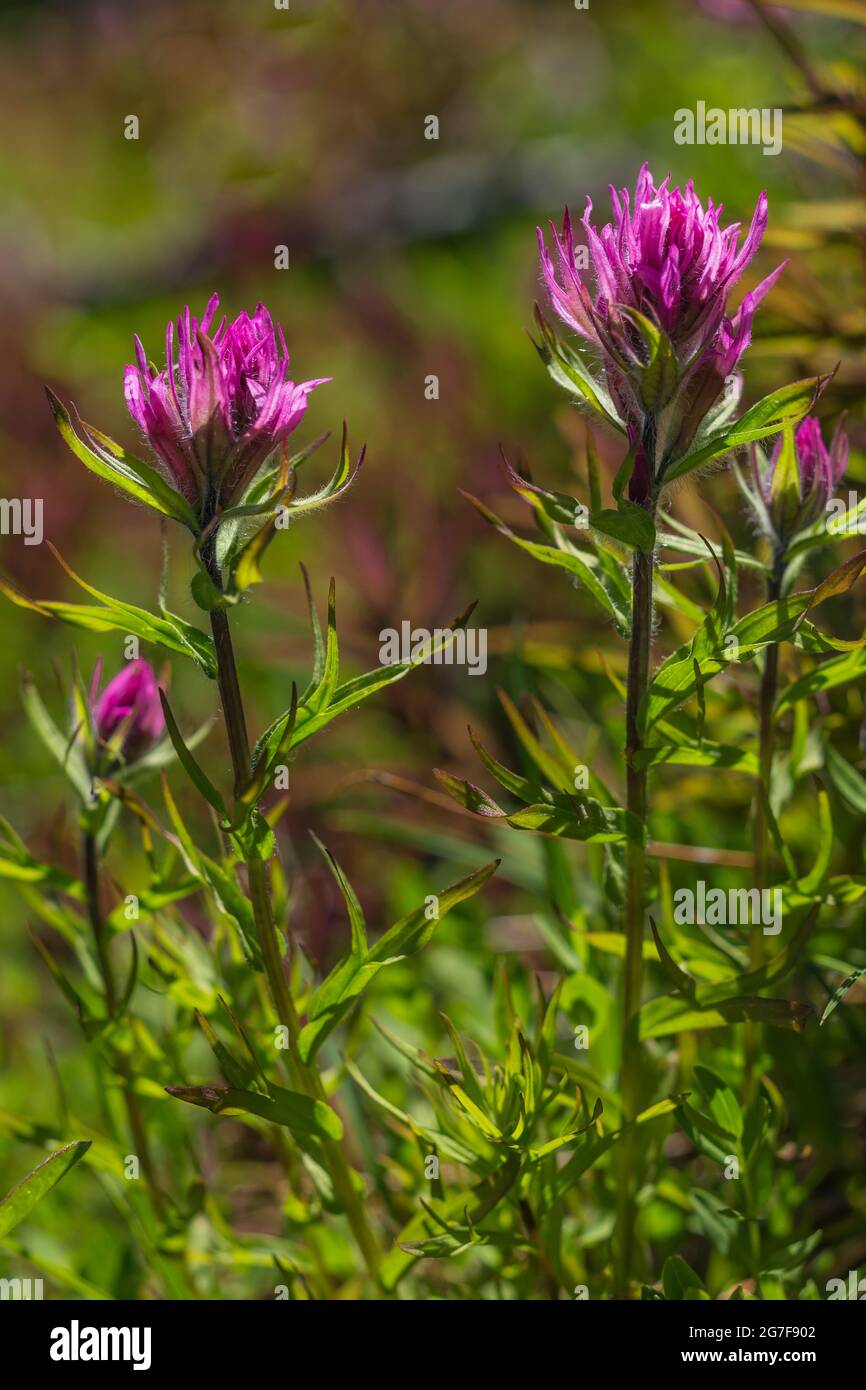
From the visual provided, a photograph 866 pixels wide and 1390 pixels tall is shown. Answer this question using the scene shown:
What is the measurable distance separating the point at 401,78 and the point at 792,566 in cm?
290

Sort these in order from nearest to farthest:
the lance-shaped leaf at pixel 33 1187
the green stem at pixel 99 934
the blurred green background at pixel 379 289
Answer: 1. the lance-shaped leaf at pixel 33 1187
2. the green stem at pixel 99 934
3. the blurred green background at pixel 379 289

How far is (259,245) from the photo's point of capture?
263 cm

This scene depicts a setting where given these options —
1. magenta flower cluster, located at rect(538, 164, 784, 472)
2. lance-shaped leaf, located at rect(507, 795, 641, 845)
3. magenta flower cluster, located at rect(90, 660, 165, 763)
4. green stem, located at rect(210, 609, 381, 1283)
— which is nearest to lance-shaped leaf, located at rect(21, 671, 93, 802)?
magenta flower cluster, located at rect(90, 660, 165, 763)

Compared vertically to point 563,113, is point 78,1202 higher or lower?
lower

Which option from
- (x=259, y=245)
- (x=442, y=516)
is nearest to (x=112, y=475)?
(x=442, y=516)

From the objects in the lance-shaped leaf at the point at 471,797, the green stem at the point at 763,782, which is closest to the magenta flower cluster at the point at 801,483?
the green stem at the point at 763,782

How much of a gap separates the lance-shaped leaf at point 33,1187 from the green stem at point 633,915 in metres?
0.30

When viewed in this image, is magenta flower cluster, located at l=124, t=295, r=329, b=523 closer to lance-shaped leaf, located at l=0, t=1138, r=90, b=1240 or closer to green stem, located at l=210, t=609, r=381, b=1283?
green stem, located at l=210, t=609, r=381, b=1283

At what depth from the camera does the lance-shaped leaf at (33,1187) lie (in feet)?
1.98

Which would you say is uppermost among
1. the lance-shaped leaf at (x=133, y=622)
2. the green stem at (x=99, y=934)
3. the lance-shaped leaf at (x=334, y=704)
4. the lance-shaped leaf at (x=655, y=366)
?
the lance-shaped leaf at (x=655, y=366)

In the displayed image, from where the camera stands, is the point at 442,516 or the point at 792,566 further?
the point at 442,516

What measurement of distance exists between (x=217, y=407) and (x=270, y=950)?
26cm

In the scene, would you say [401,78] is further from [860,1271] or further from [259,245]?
[860,1271]

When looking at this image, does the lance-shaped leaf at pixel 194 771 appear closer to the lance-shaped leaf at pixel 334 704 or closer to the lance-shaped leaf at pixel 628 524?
the lance-shaped leaf at pixel 334 704
